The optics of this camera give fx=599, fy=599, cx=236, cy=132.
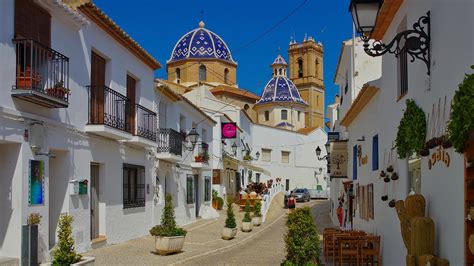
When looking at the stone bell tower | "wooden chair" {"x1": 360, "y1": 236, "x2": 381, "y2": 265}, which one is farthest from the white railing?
the stone bell tower

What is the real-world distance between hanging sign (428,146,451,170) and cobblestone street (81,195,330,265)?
24.6ft

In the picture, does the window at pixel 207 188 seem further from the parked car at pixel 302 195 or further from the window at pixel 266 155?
the window at pixel 266 155

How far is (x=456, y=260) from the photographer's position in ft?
19.2

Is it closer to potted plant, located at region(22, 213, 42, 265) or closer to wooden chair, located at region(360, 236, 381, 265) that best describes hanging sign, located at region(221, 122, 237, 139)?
wooden chair, located at region(360, 236, 381, 265)

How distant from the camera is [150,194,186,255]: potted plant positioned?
47.7 feet

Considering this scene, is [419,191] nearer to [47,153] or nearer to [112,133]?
[47,153]

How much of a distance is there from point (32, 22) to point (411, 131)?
23.4ft

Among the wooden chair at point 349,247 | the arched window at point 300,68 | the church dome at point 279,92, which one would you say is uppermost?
the arched window at point 300,68

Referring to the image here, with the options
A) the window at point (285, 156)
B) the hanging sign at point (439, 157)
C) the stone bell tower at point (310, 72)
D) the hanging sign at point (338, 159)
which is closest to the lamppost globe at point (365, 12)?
the hanging sign at point (439, 157)

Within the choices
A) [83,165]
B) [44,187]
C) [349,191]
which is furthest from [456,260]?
[349,191]

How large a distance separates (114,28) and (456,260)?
37.9 feet

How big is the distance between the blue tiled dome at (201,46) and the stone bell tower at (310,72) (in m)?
26.9

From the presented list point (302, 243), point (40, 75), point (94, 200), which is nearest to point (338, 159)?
point (94, 200)

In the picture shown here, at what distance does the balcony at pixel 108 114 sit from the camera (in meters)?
14.2
